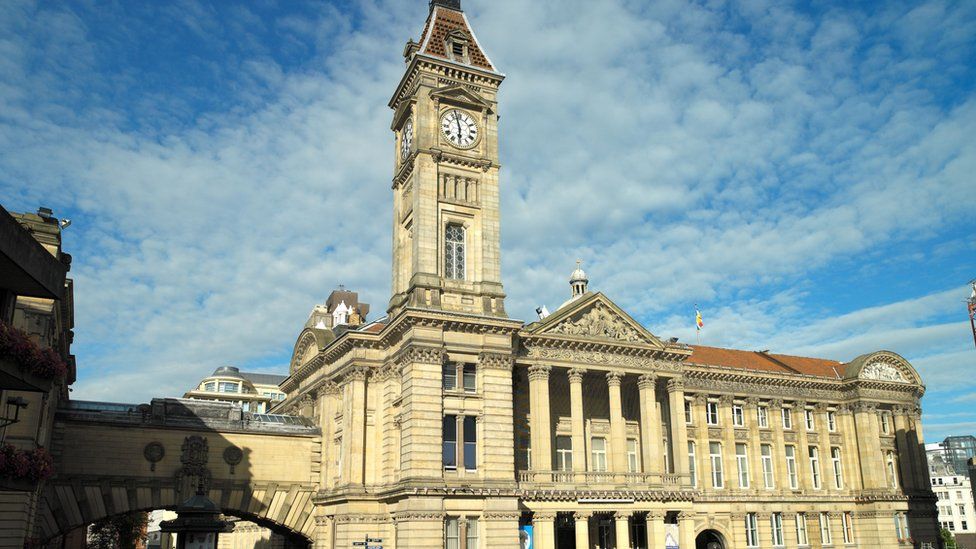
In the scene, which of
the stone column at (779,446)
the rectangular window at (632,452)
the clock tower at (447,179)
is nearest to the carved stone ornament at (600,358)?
the clock tower at (447,179)

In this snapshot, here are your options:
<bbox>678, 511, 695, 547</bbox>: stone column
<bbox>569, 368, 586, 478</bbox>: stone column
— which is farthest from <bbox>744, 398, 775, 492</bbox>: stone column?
<bbox>569, 368, 586, 478</bbox>: stone column

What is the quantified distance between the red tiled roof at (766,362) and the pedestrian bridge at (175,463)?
96.1ft

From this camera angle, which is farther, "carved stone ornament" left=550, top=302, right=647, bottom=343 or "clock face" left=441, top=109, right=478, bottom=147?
"carved stone ornament" left=550, top=302, right=647, bottom=343

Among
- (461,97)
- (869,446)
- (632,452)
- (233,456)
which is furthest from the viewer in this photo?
(869,446)

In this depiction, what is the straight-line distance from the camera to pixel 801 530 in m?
59.0

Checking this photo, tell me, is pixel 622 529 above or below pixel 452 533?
above

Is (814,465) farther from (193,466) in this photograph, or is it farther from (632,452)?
(193,466)

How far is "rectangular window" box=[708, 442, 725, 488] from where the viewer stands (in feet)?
188

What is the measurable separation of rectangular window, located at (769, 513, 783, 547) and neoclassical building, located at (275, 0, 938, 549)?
124 mm

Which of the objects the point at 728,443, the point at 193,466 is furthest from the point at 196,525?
the point at 728,443

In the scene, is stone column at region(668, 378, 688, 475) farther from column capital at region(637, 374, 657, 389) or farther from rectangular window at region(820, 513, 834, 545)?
rectangular window at region(820, 513, 834, 545)

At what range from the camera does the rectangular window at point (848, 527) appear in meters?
60.6

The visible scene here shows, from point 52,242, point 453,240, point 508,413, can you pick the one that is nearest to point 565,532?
point 508,413

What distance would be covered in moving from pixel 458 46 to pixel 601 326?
65.2ft
